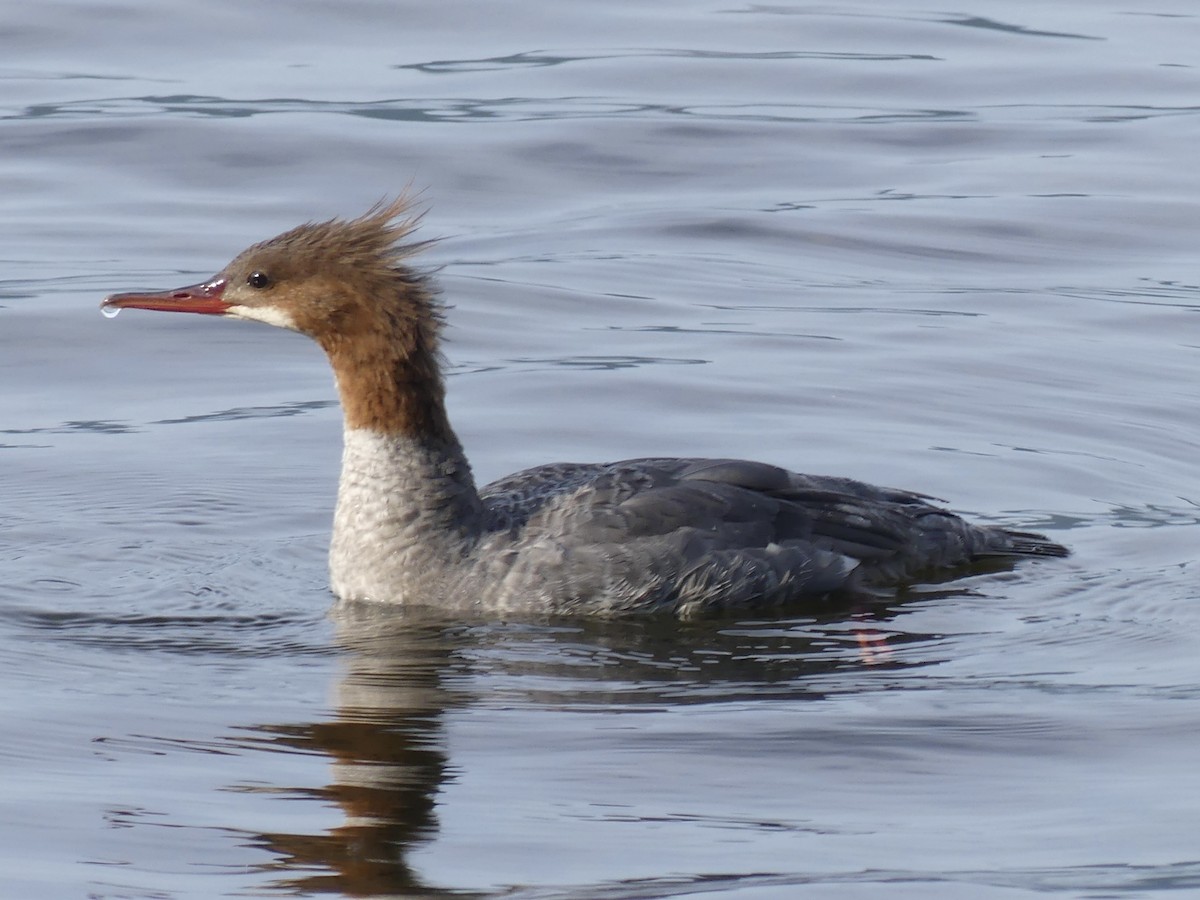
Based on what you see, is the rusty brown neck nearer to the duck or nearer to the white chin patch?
the duck

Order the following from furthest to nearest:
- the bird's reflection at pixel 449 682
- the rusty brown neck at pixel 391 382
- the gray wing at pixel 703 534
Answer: the rusty brown neck at pixel 391 382, the gray wing at pixel 703 534, the bird's reflection at pixel 449 682

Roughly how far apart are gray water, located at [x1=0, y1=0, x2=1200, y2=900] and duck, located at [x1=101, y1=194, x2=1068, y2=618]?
18cm

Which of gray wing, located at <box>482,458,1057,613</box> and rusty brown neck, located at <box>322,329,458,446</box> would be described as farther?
rusty brown neck, located at <box>322,329,458,446</box>

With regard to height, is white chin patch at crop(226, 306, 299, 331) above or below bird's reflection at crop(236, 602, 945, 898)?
above

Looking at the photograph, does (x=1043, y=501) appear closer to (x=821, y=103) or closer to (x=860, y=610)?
(x=860, y=610)

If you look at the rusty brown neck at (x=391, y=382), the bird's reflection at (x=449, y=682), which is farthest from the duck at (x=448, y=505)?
the bird's reflection at (x=449, y=682)

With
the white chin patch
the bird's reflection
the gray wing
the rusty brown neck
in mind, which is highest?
the white chin patch

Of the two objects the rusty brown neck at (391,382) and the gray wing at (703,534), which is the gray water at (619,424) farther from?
the rusty brown neck at (391,382)

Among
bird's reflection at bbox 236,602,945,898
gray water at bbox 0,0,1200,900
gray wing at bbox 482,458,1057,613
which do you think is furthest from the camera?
gray wing at bbox 482,458,1057,613

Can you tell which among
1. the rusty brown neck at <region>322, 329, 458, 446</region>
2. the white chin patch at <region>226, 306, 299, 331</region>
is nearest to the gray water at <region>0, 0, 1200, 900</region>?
the rusty brown neck at <region>322, 329, 458, 446</region>

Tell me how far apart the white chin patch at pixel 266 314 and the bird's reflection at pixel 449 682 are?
1.09 metres

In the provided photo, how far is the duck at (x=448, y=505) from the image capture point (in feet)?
25.3

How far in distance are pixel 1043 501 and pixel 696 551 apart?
87.2 inches

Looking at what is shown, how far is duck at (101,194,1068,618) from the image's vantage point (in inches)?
304
